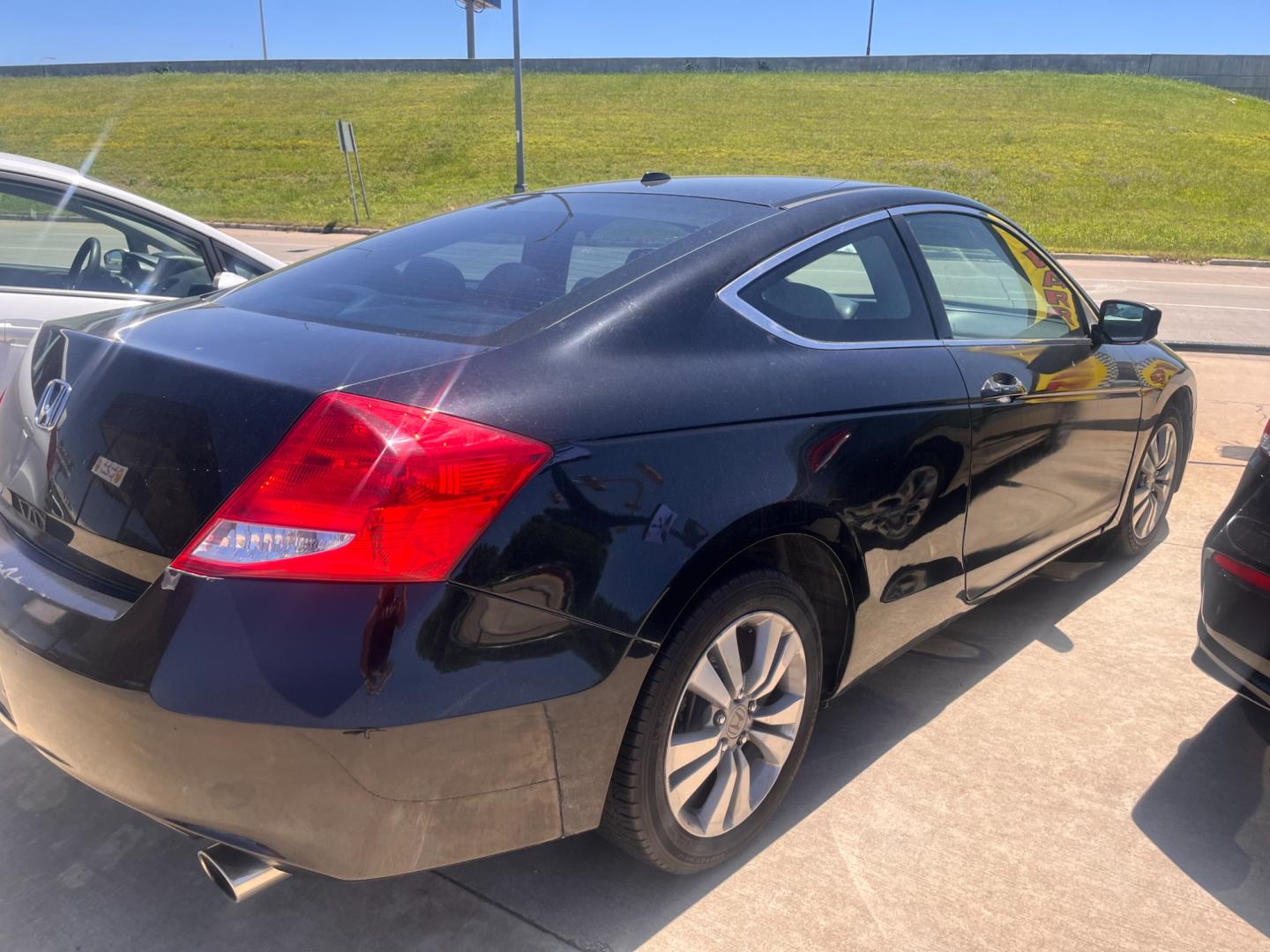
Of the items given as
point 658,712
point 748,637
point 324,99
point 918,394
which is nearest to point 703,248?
point 918,394

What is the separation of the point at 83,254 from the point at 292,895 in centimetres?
336

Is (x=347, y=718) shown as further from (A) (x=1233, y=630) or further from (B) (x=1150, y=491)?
(B) (x=1150, y=491)

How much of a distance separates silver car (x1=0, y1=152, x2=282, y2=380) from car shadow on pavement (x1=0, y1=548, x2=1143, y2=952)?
7.36 ft

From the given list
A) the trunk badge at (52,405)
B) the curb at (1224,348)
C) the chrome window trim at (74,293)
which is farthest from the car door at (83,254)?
the curb at (1224,348)

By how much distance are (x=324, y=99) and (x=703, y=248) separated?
1854 inches

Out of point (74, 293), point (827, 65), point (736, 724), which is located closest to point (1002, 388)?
point (736, 724)

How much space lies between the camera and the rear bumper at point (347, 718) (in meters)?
1.73

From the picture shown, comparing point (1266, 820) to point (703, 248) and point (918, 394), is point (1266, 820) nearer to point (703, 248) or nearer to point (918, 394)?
point (918, 394)

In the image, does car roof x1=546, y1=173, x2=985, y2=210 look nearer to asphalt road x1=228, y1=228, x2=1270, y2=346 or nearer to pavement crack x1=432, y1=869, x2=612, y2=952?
pavement crack x1=432, y1=869, x2=612, y2=952

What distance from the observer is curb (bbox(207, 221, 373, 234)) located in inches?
899

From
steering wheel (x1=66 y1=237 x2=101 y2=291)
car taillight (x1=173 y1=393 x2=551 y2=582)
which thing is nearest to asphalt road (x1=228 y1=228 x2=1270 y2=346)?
steering wheel (x1=66 y1=237 x2=101 y2=291)

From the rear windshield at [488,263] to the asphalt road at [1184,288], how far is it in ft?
27.9

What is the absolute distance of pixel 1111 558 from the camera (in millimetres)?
4348

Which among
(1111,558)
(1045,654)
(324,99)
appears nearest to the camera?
(1045,654)
